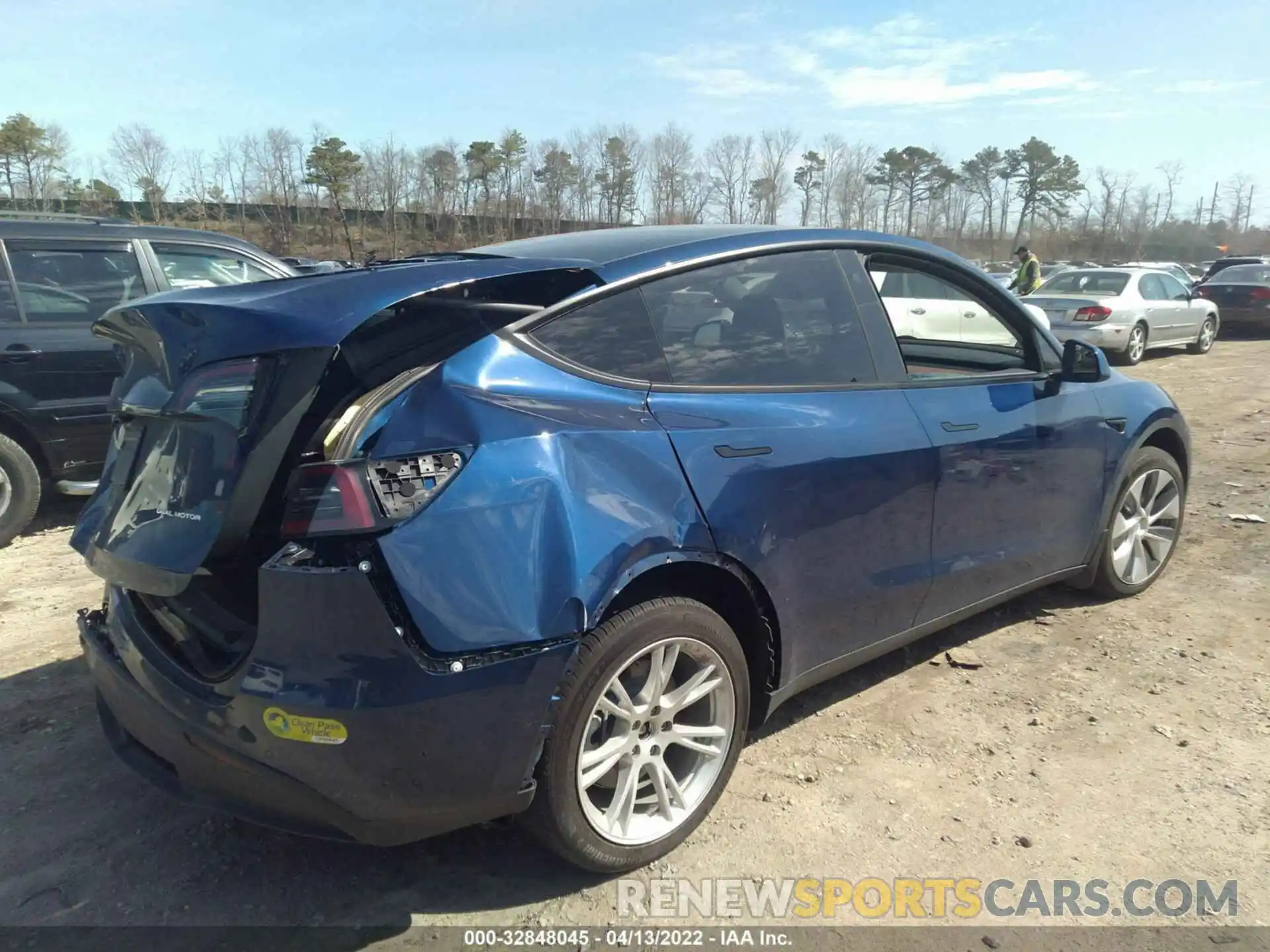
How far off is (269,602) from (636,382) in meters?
1.13

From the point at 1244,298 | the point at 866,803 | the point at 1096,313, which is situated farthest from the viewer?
the point at 1244,298

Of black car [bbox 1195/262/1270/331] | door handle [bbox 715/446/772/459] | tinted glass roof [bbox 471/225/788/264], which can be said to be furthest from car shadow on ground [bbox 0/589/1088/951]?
black car [bbox 1195/262/1270/331]

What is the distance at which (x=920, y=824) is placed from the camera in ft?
9.43

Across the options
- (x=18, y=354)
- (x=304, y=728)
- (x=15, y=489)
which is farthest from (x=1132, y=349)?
(x=304, y=728)

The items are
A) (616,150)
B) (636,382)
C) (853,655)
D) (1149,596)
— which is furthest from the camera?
(616,150)

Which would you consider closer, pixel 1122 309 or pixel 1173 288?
pixel 1122 309

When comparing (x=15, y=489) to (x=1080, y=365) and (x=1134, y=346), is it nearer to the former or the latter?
(x=1080, y=365)

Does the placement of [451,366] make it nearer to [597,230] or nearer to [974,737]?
[597,230]

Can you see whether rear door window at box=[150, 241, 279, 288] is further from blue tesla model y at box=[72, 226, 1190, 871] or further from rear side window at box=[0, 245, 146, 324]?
blue tesla model y at box=[72, 226, 1190, 871]

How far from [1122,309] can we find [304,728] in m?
14.9

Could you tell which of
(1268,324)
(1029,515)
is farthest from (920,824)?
(1268,324)

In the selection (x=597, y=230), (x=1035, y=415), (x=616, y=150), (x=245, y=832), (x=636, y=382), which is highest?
(x=616, y=150)

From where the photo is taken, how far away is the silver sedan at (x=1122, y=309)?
14.0 metres

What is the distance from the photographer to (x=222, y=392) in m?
2.35
